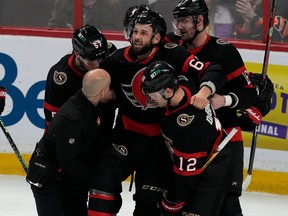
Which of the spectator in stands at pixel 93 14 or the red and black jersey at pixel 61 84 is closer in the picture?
the red and black jersey at pixel 61 84

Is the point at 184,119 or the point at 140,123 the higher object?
the point at 184,119

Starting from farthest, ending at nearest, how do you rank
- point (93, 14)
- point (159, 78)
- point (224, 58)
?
point (93, 14) → point (224, 58) → point (159, 78)

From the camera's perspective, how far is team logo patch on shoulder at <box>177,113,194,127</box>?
130 inches

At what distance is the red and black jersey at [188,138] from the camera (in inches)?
130

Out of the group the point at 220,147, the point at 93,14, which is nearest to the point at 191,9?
the point at 220,147

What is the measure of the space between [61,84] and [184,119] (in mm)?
801

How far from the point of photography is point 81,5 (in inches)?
215

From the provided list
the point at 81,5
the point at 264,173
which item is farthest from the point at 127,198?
the point at 81,5

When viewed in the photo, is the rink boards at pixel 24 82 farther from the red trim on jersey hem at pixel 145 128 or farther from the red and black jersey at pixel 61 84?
the red trim on jersey hem at pixel 145 128

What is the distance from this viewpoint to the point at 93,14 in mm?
5457

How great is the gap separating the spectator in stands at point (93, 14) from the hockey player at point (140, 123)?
6.01 ft

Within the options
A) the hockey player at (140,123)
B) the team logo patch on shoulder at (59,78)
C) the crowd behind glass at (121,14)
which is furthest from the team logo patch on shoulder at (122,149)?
the crowd behind glass at (121,14)

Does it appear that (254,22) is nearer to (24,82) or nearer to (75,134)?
(24,82)

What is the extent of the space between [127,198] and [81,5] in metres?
1.41
